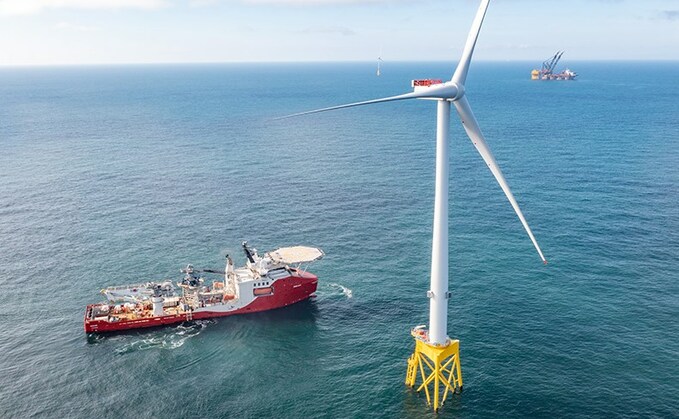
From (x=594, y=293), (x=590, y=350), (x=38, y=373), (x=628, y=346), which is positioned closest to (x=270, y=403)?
(x=38, y=373)

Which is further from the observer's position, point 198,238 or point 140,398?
point 198,238

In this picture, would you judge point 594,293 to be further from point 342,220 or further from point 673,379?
point 342,220

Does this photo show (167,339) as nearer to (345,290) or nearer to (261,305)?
(261,305)

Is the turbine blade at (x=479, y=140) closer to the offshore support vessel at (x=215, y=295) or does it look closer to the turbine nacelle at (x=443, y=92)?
the turbine nacelle at (x=443, y=92)

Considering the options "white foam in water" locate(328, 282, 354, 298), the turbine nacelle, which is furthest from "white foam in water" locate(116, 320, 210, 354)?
the turbine nacelle

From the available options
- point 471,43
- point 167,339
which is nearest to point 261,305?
point 167,339

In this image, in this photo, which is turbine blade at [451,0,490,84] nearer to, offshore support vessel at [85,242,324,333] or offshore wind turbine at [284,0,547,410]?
offshore wind turbine at [284,0,547,410]

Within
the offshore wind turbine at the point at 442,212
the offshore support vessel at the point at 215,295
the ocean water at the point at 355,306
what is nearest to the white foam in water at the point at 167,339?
the ocean water at the point at 355,306
